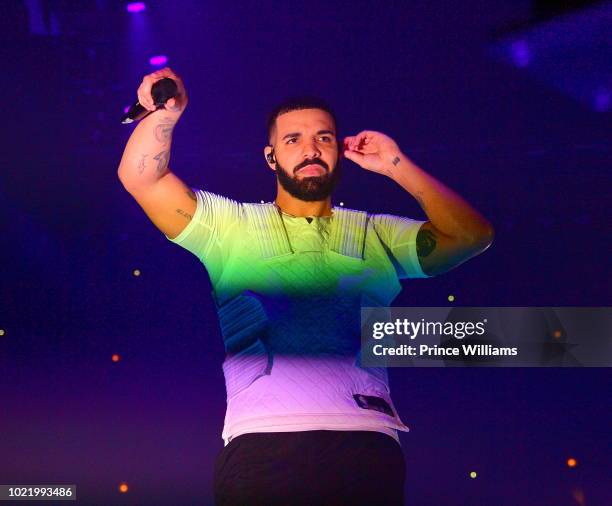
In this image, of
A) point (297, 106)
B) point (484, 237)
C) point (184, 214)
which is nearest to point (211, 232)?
point (184, 214)

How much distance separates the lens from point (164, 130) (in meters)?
2.76

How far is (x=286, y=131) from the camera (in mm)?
2943

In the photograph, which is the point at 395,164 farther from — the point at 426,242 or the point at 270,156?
the point at 270,156

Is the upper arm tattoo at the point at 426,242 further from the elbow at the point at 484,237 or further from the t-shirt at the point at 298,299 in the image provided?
the elbow at the point at 484,237

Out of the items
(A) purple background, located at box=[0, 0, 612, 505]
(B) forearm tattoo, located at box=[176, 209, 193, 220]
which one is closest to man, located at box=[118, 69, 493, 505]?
(B) forearm tattoo, located at box=[176, 209, 193, 220]

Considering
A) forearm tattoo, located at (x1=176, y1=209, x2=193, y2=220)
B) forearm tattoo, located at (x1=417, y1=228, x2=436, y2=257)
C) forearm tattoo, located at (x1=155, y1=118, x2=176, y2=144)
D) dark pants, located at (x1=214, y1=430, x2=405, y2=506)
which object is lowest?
dark pants, located at (x1=214, y1=430, x2=405, y2=506)

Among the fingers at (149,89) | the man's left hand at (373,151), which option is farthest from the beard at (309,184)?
the fingers at (149,89)

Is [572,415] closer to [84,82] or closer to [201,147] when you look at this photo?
[201,147]

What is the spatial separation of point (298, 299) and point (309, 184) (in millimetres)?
424

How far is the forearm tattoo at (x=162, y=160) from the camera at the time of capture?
276 cm

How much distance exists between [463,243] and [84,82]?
1.55 m

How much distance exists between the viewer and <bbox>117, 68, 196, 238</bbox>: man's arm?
2.75 m

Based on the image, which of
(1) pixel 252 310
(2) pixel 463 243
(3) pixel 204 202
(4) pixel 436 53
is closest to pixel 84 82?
(3) pixel 204 202

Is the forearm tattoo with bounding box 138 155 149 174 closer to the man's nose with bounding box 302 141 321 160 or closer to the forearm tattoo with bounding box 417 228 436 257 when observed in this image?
the man's nose with bounding box 302 141 321 160
